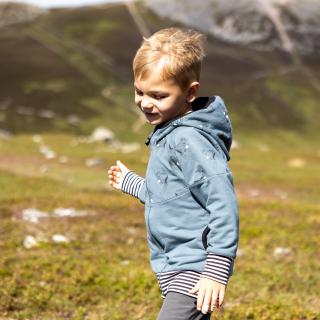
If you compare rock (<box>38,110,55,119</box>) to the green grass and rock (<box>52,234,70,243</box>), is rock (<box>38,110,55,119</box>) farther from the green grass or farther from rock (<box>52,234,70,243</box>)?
rock (<box>52,234,70,243</box>)

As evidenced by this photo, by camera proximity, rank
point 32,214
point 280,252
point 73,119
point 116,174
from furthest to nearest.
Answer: point 73,119 < point 32,214 < point 280,252 < point 116,174

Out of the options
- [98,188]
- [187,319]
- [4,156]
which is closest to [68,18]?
[4,156]

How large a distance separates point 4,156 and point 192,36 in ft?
128

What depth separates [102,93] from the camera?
117312 mm

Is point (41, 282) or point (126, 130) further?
point (126, 130)

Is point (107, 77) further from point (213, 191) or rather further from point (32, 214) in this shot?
point (213, 191)

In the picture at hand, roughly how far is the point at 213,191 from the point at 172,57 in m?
1.19

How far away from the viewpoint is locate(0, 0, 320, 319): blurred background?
12148mm

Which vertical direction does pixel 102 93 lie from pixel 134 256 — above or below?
below

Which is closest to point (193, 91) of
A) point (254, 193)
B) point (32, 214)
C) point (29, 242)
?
point (29, 242)

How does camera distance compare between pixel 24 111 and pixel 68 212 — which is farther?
pixel 24 111

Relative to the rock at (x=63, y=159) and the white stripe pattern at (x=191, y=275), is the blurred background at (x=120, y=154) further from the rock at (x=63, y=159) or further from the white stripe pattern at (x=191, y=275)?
the white stripe pattern at (x=191, y=275)

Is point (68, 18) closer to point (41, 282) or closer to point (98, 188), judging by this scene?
point (98, 188)

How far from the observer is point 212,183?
215 inches
